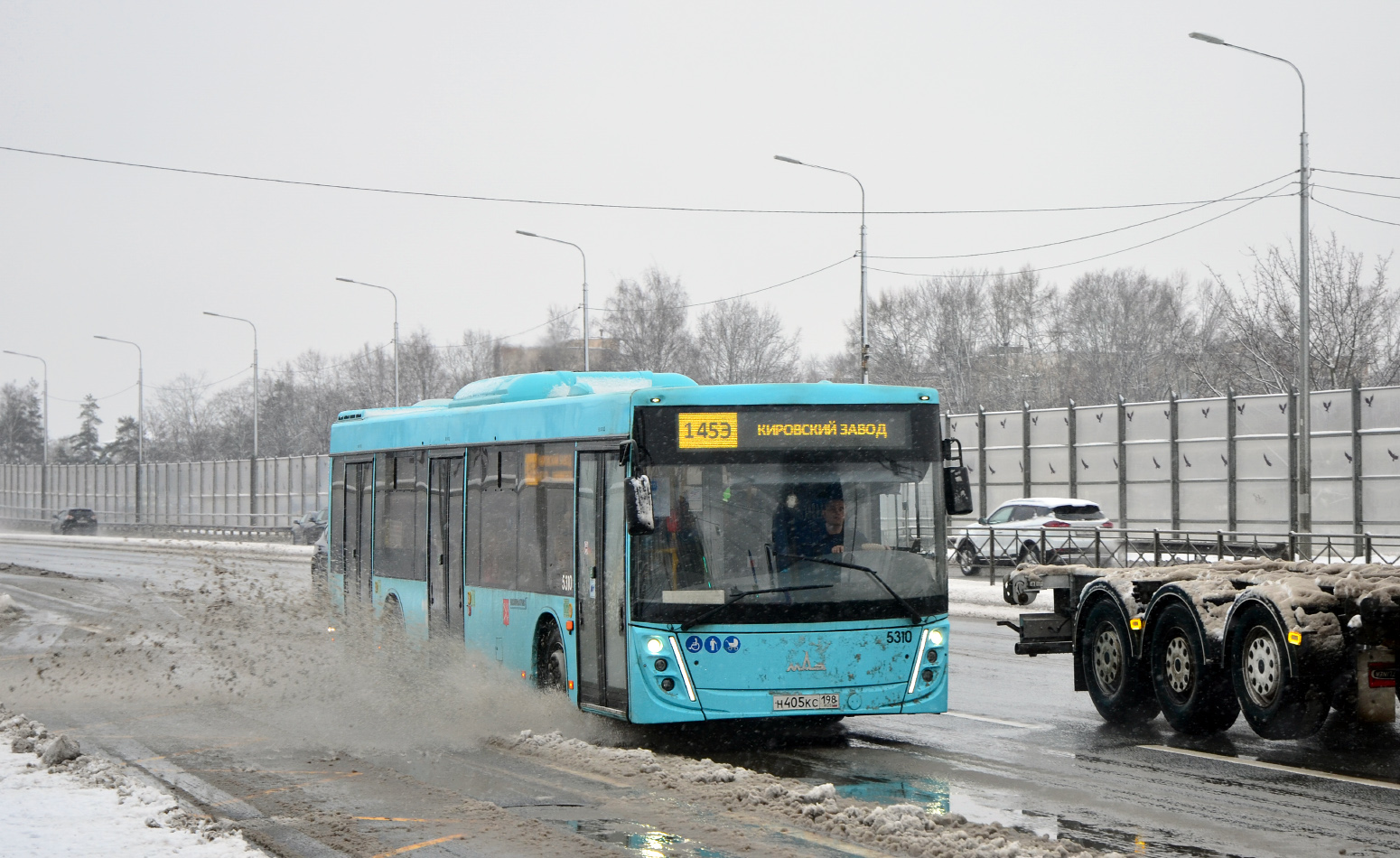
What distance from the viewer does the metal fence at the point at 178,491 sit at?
200ft

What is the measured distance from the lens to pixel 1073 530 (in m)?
27.8

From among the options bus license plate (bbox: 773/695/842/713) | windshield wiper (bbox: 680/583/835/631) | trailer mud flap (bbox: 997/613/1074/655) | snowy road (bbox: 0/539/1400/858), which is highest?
windshield wiper (bbox: 680/583/835/631)

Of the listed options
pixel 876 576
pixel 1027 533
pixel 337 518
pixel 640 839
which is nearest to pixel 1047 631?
pixel 876 576

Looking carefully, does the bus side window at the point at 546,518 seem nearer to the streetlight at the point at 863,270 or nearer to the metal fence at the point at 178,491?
the streetlight at the point at 863,270

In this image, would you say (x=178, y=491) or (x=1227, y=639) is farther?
(x=178, y=491)

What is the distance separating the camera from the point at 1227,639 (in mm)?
10211

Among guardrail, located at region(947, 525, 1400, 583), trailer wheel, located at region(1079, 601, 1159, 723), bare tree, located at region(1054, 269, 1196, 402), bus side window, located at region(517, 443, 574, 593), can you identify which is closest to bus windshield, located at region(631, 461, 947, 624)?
bus side window, located at region(517, 443, 574, 593)

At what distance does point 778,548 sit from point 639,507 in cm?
100

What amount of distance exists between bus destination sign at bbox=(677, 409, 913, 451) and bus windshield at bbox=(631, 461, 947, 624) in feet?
0.49

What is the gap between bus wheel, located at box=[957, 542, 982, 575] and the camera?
3106cm

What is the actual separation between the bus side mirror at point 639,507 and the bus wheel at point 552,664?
1893 mm

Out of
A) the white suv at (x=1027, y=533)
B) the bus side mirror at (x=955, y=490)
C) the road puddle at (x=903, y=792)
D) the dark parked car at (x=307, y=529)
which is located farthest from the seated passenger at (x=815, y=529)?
the dark parked car at (x=307, y=529)

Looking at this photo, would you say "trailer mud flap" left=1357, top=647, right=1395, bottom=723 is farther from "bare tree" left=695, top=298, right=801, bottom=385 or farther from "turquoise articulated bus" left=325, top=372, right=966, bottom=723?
"bare tree" left=695, top=298, right=801, bottom=385

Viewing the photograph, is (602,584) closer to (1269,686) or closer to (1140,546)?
(1269,686)
